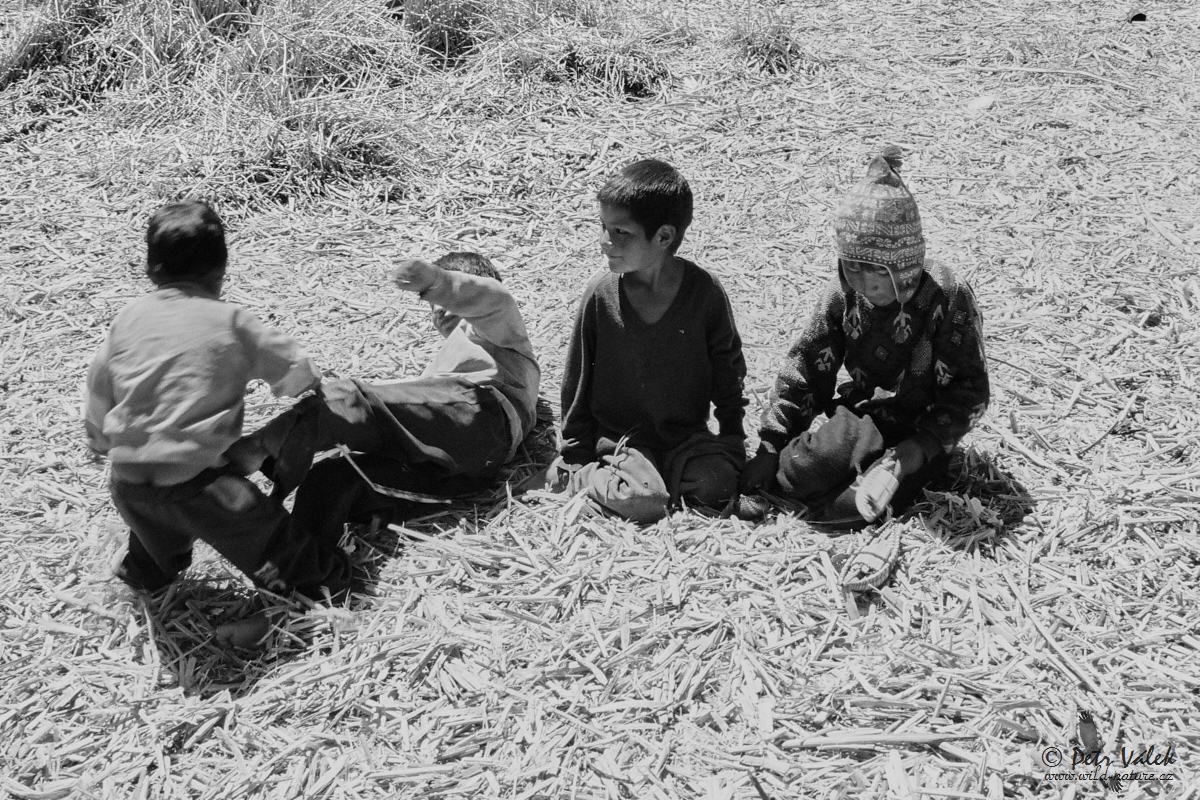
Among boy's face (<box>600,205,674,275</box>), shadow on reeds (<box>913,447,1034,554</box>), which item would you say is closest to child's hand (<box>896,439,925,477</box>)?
shadow on reeds (<box>913,447,1034,554</box>)

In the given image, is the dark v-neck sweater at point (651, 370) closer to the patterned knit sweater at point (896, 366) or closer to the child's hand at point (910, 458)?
the patterned knit sweater at point (896, 366)

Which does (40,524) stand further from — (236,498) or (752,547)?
(752,547)

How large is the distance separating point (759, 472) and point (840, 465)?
0.97ft

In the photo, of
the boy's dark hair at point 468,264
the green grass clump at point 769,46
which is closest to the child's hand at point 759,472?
the boy's dark hair at point 468,264

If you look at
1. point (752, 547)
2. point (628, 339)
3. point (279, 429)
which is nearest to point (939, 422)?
point (752, 547)

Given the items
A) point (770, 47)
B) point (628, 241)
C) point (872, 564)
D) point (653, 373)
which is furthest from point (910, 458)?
point (770, 47)

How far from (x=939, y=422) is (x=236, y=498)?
2.19 metres

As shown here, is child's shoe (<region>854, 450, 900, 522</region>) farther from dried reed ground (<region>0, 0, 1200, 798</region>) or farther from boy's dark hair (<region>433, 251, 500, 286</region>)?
boy's dark hair (<region>433, 251, 500, 286</region>)

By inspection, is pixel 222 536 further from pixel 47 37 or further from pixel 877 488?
pixel 47 37

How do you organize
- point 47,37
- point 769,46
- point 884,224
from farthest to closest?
1. point 47,37
2. point 769,46
3. point 884,224

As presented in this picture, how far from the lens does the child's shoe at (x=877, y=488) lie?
11.9ft

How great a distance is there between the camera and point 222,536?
3.30 m

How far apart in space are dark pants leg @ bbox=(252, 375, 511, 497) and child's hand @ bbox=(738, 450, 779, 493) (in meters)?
0.85

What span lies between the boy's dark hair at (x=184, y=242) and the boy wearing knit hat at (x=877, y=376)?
1.86 metres
